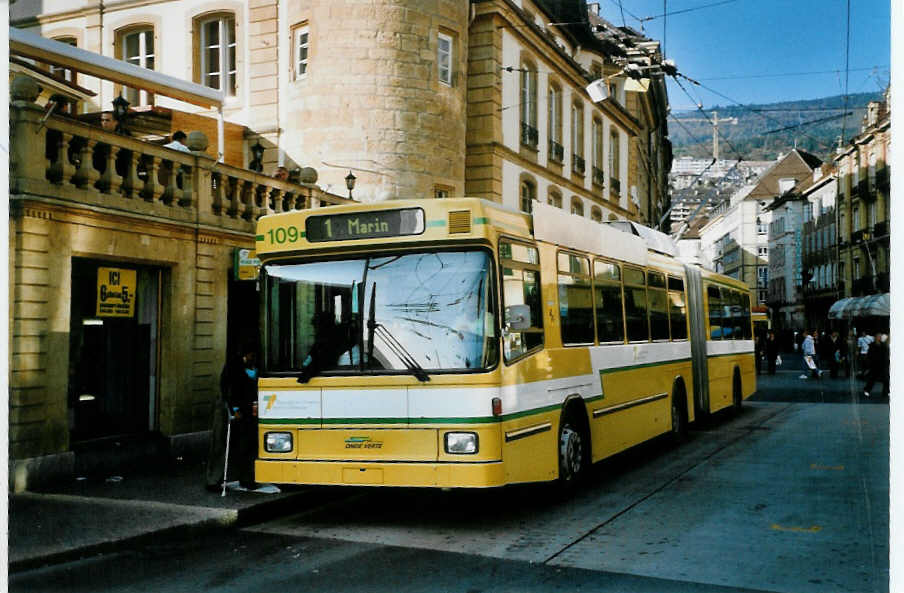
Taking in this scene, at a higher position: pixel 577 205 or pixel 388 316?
pixel 577 205

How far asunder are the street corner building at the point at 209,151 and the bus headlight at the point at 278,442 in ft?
9.80

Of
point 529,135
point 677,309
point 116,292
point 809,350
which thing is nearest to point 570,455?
point 677,309

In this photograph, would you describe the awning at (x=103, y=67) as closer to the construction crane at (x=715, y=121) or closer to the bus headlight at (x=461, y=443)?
the bus headlight at (x=461, y=443)

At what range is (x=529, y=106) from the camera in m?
26.0

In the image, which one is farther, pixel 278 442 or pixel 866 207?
pixel 278 442

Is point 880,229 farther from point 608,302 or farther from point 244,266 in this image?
point 244,266

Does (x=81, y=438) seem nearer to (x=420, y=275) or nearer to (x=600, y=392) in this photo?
(x=420, y=275)

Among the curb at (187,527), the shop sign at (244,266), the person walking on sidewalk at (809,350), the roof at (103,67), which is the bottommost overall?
the curb at (187,527)

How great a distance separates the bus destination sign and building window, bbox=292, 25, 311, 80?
12336mm

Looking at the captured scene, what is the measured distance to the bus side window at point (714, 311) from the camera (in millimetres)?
17109

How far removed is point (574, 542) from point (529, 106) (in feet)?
64.3

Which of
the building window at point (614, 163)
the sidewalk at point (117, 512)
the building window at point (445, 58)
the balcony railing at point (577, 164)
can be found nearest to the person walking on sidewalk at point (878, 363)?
the sidewalk at point (117, 512)

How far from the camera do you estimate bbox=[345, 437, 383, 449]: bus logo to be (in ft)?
27.3

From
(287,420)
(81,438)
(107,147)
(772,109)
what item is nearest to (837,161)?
(772,109)
